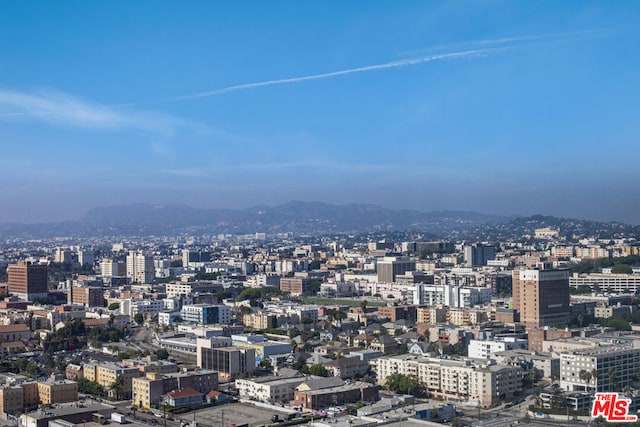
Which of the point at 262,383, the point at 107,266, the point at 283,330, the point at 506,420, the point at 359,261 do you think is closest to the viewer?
the point at 506,420

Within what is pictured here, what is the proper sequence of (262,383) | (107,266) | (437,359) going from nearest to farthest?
1. (262,383)
2. (437,359)
3. (107,266)

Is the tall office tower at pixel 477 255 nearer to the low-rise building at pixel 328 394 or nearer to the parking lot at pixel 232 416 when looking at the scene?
the low-rise building at pixel 328 394

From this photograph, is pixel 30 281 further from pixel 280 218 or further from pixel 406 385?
pixel 280 218

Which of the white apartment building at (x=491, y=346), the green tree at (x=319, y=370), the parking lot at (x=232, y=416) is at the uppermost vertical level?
the white apartment building at (x=491, y=346)

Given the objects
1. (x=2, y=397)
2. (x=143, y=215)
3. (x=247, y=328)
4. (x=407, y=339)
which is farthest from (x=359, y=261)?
(x=143, y=215)

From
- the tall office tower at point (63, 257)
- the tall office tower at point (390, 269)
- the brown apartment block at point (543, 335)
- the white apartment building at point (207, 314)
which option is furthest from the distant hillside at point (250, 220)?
the brown apartment block at point (543, 335)

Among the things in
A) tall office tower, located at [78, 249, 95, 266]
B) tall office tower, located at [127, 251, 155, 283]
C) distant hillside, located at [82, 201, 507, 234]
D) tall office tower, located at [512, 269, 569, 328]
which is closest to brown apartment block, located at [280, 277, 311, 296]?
tall office tower, located at [127, 251, 155, 283]

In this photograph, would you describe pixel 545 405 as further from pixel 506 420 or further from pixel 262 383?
pixel 262 383
